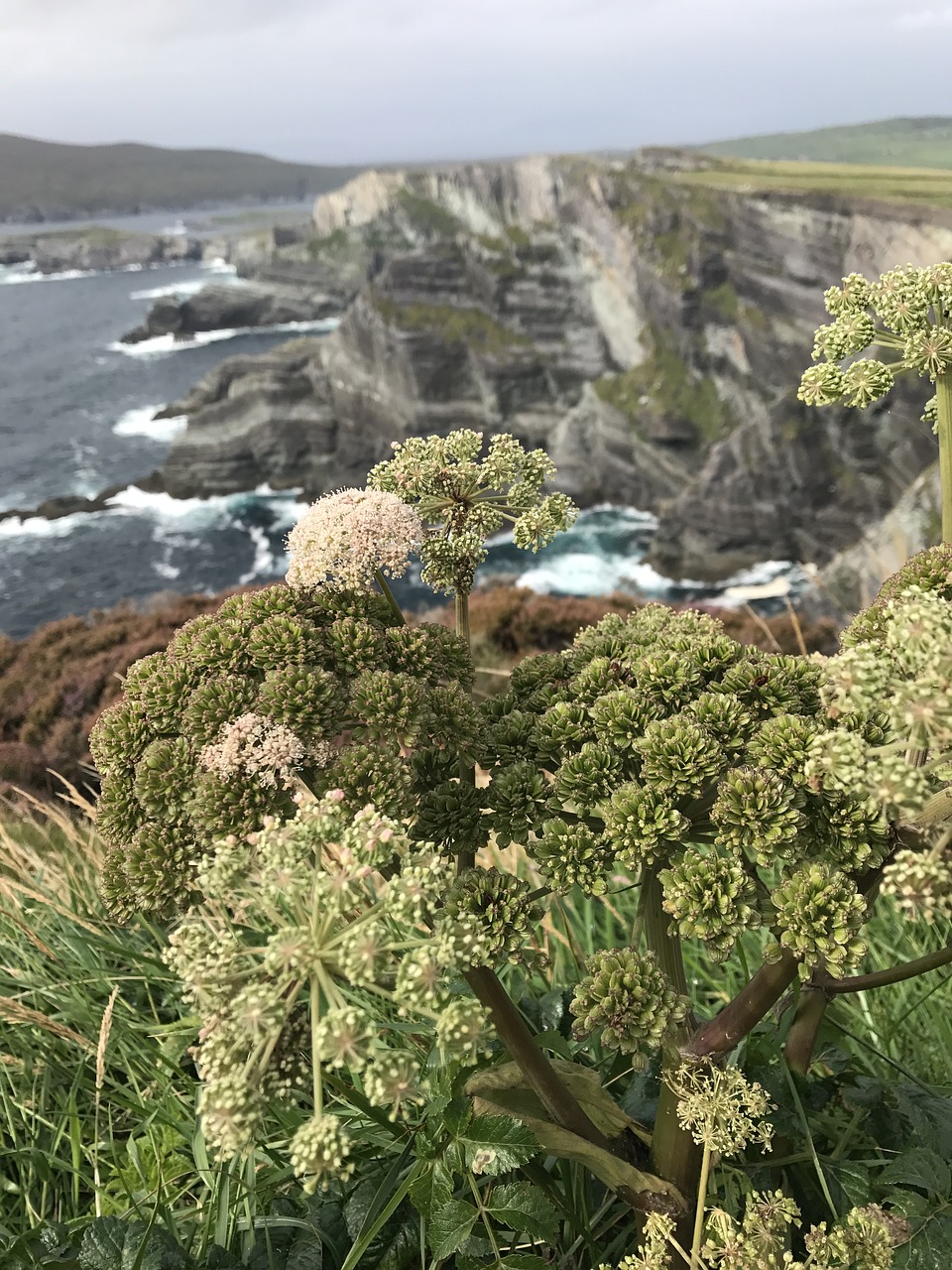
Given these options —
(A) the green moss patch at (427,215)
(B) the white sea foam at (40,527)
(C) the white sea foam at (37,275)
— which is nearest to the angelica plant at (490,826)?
(B) the white sea foam at (40,527)

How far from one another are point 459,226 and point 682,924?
155049mm

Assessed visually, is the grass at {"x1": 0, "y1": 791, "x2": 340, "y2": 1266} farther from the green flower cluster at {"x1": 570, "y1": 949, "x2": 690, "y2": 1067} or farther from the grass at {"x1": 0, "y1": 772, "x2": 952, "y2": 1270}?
the green flower cluster at {"x1": 570, "y1": 949, "x2": 690, "y2": 1067}

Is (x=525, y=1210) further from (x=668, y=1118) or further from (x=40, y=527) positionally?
(x=40, y=527)

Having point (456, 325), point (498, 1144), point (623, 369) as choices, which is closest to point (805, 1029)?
point (498, 1144)

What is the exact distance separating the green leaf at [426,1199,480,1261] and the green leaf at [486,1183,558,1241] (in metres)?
0.07

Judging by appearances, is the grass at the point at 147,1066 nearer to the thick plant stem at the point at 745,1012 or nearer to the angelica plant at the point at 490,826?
the thick plant stem at the point at 745,1012

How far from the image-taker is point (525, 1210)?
2.18 metres

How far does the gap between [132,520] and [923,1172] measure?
98.6 m

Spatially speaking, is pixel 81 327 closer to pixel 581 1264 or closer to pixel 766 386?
pixel 766 386

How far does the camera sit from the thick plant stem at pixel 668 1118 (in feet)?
7.85

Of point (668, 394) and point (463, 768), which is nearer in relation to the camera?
point (463, 768)

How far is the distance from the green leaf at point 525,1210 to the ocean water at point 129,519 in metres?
52.4

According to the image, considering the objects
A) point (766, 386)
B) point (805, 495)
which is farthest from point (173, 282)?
point (805, 495)

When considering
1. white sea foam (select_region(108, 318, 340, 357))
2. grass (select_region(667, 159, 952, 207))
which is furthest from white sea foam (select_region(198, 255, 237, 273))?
grass (select_region(667, 159, 952, 207))
